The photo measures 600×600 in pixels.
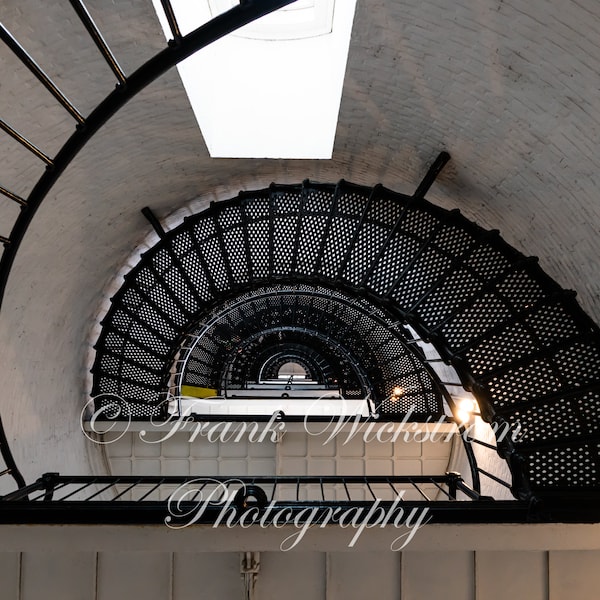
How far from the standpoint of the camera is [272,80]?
132 inches

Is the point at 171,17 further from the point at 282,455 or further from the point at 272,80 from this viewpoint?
the point at 282,455

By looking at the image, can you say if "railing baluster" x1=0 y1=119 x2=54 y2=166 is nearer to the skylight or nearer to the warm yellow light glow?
the skylight

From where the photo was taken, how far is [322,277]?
3541mm

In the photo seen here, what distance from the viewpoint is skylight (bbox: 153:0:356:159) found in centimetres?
287

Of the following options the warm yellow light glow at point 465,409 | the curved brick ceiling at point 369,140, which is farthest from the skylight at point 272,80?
the warm yellow light glow at point 465,409

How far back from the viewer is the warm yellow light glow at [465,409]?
4.14 metres

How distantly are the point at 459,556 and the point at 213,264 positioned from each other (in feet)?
10.4

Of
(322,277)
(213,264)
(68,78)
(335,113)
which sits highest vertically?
(335,113)

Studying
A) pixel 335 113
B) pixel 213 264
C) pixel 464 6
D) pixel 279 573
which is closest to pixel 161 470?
pixel 213 264

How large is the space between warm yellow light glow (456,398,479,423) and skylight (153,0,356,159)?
2.71m

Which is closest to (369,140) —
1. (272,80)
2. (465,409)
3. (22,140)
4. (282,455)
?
(272,80)

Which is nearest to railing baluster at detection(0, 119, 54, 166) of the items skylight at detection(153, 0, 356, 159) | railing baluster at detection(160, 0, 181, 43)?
railing baluster at detection(160, 0, 181, 43)

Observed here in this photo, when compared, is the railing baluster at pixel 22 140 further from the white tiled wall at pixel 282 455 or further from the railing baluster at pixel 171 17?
the white tiled wall at pixel 282 455

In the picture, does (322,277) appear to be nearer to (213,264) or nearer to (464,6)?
(213,264)
